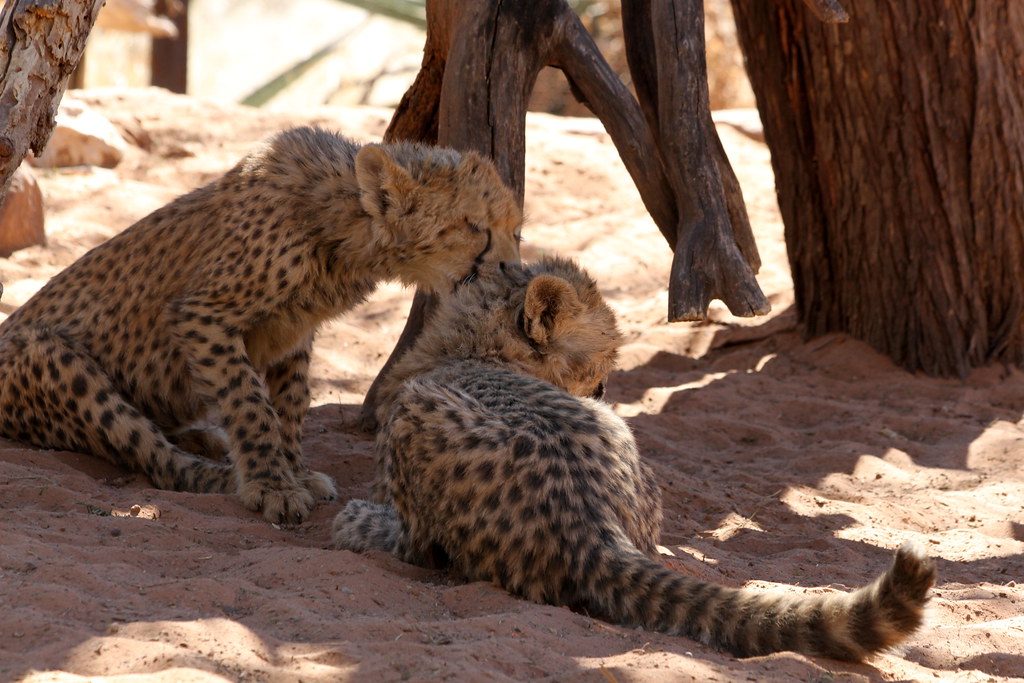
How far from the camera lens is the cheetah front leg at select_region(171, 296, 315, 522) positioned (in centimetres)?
416

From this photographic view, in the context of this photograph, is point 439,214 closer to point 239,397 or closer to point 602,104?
point 239,397

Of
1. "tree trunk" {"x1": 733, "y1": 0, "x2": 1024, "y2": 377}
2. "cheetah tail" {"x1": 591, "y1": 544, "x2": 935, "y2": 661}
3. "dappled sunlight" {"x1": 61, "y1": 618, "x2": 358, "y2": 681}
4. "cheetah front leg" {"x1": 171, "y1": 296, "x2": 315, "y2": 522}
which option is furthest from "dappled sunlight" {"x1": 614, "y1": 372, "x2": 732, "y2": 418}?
"dappled sunlight" {"x1": 61, "y1": 618, "x2": 358, "y2": 681}

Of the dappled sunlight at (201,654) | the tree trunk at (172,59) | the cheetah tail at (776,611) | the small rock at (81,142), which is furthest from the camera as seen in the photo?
the tree trunk at (172,59)

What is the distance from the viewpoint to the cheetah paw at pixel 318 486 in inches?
170

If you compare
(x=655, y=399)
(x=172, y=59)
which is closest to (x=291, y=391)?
(x=655, y=399)

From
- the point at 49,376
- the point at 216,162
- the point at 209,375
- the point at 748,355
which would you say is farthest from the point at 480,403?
the point at 216,162

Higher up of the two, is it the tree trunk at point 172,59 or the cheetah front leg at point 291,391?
the tree trunk at point 172,59

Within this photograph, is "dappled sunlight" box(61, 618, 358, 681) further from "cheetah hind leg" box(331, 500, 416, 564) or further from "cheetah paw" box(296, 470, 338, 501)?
"cheetah paw" box(296, 470, 338, 501)

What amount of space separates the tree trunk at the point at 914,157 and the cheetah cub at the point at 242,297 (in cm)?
280

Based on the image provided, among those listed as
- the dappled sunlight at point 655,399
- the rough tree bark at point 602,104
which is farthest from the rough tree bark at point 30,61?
the dappled sunlight at point 655,399

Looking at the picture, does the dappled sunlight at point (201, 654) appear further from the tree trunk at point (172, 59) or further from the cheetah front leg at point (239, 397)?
the tree trunk at point (172, 59)

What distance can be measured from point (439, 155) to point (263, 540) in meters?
1.70

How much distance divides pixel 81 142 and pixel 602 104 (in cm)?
466

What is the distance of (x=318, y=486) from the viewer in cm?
434
